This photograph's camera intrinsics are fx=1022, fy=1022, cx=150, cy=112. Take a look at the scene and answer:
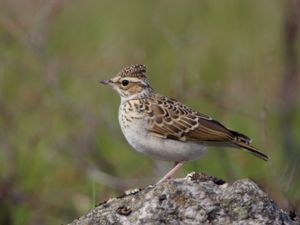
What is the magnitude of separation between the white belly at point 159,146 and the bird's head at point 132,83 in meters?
0.50

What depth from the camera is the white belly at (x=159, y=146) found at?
8.29 meters

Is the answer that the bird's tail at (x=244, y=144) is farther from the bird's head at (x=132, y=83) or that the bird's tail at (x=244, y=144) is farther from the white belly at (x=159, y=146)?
the bird's head at (x=132, y=83)

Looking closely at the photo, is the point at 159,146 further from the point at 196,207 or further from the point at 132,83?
the point at 196,207

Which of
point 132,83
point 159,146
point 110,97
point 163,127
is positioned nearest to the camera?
point 159,146

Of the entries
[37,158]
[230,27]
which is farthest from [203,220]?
[230,27]

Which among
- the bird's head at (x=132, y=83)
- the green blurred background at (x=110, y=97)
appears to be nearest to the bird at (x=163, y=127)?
the bird's head at (x=132, y=83)

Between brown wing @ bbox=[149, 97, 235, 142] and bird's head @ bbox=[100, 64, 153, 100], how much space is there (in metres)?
0.16

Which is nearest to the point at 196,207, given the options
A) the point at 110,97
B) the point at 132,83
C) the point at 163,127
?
the point at 163,127

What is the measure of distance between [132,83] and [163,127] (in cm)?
56

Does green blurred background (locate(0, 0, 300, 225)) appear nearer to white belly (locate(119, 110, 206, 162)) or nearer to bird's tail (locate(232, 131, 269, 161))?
bird's tail (locate(232, 131, 269, 161))

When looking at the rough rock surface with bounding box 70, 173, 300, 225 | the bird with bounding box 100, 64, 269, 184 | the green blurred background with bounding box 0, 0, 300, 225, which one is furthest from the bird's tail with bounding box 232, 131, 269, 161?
the rough rock surface with bounding box 70, 173, 300, 225

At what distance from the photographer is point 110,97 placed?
15766 millimetres

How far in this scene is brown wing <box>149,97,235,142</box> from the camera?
8.62m

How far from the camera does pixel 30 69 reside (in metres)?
14.7
